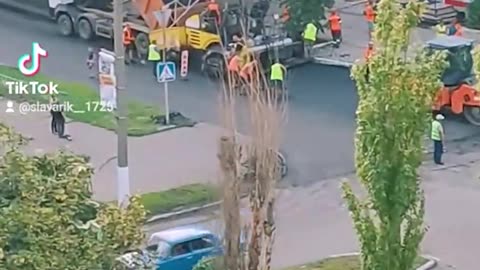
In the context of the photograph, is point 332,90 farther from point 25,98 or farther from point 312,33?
point 25,98

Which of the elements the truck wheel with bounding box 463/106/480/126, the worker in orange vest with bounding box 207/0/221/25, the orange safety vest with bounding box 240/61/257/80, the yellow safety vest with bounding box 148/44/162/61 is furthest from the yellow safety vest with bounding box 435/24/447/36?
the orange safety vest with bounding box 240/61/257/80

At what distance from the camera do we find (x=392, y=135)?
49.6ft

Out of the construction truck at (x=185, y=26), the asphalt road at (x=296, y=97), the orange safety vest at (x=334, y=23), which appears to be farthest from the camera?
the orange safety vest at (x=334, y=23)

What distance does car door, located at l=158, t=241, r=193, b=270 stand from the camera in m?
22.3

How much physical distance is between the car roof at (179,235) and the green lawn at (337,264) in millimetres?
1726

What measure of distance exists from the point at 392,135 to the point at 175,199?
11.5m

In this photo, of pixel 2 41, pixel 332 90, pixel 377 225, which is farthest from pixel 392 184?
pixel 2 41

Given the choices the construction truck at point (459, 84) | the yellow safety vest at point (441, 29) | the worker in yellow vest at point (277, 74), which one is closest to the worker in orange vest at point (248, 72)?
the worker in yellow vest at point (277, 74)

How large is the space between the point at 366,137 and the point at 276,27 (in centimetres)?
2240

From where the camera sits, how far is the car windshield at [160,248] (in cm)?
2234

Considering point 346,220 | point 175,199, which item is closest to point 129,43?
point 175,199

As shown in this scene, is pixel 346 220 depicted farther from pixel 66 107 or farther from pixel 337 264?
pixel 66 107

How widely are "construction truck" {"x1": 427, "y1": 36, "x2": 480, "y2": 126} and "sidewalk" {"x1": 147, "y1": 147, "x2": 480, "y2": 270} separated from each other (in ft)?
8.87

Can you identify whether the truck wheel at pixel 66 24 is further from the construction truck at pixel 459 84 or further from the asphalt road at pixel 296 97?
the construction truck at pixel 459 84
